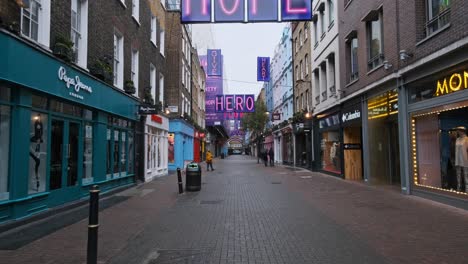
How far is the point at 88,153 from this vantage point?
12.0 m

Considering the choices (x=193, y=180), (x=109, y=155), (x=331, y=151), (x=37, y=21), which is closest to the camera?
(x=37, y=21)

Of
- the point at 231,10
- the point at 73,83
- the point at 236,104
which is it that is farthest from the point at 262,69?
the point at 73,83

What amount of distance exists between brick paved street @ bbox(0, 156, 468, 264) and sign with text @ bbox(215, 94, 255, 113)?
26.0 metres

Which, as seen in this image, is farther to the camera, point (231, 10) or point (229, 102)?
point (229, 102)

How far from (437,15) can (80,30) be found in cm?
1043

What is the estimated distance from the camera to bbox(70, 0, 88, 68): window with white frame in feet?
36.6

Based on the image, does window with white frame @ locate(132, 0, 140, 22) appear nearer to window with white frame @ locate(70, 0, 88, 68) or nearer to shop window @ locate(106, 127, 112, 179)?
window with white frame @ locate(70, 0, 88, 68)

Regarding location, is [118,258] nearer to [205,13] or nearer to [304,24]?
[205,13]

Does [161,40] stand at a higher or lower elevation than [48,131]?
higher

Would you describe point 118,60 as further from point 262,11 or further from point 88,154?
point 262,11

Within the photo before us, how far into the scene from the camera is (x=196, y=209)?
10.1 metres

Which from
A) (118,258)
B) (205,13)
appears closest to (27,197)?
(118,258)

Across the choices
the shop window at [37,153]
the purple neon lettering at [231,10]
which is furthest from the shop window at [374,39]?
the shop window at [37,153]

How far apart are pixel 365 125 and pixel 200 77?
33549 millimetres
